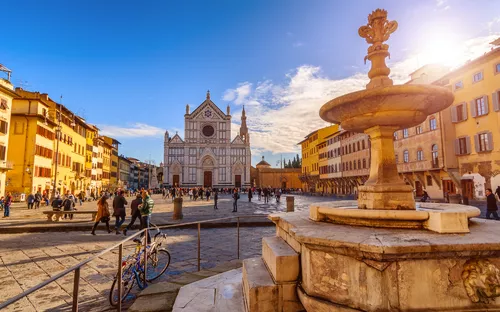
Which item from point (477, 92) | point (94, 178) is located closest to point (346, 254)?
point (477, 92)

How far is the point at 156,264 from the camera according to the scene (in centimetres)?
497

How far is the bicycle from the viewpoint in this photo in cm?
375

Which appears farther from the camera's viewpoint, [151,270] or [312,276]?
[151,270]

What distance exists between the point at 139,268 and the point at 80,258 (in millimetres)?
2644

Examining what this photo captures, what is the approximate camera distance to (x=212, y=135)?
60531 millimetres

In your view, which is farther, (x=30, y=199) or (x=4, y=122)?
(x=4, y=122)

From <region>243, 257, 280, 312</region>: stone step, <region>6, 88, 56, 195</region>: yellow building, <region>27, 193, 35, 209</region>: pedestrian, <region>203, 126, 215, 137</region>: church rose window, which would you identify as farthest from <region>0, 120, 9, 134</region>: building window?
<region>203, 126, 215, 137</region>: church rose window

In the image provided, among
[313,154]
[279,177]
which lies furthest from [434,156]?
[279,177]

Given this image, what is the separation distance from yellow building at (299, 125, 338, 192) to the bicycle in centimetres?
4081

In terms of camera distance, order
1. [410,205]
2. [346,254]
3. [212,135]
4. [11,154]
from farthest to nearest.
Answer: [212,135] < [11,154] < [410,205] < [346,254]

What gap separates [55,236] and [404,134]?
2609cm

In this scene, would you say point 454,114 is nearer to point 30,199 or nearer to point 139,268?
point 139,268

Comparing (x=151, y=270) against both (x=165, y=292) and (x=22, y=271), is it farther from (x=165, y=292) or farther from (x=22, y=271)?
(x=22, y=271)

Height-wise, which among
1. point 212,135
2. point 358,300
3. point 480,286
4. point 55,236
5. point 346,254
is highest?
point 212,135
